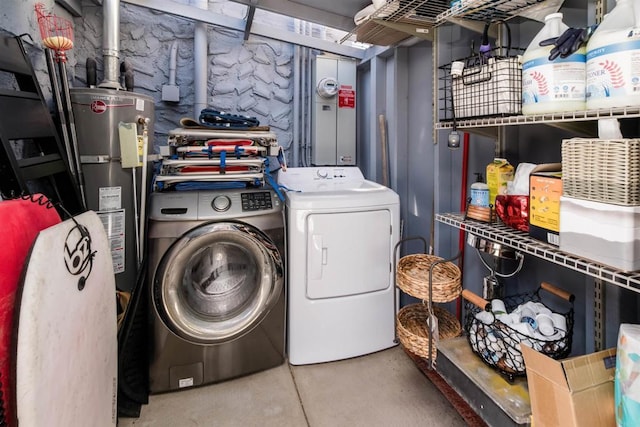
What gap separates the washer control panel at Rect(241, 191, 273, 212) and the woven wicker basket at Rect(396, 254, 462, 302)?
2.61ft

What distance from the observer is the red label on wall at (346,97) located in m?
3.18

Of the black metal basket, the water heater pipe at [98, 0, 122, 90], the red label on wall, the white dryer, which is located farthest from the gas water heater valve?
the black metal basket

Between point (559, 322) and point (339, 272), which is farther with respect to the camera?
point (339, 272)

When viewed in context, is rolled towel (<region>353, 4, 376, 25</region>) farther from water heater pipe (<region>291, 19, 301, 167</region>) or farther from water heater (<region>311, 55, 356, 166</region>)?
water heater pipe (<region>291, 19, 301, 167</region>)

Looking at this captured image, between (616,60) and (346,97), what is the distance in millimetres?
2418

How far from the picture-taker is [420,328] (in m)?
1.93

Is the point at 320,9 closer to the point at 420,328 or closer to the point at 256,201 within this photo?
the point at 256,201

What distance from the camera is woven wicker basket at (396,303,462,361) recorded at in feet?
5.57

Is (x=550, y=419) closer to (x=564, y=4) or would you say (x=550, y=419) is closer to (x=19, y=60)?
(x=564, y=4)

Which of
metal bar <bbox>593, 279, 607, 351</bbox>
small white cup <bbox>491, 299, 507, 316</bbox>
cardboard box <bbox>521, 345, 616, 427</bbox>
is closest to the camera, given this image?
cardboard box <bbox>521, 345, 616, 427</bbox>

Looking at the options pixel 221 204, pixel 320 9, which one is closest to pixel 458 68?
pixel 221 204

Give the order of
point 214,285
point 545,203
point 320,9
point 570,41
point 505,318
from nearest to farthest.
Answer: point 570,41
point 545,203
point 505,318
point 214,285
point 320,9

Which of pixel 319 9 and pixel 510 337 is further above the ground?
pixel 319 9

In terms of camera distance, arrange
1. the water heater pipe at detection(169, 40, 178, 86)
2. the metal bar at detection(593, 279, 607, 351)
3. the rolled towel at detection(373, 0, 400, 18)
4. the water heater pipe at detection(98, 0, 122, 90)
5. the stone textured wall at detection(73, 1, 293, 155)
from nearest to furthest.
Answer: the metal bar at detection(593, 279, 607, 351)
the rolled towel at detection(373, 0, 400, 18)
the water heater pipe at detection(98, 0, 122, 90)
the stone textured wall at detection(73, 1, 293, 155)
the water heater pipe at detection(169, 40, 178, 86)
